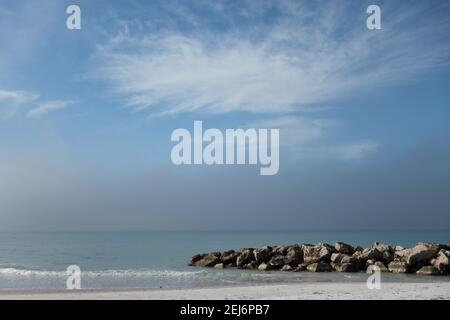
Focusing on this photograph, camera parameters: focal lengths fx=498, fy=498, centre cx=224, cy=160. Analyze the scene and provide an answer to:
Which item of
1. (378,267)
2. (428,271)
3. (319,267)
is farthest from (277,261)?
(428,271)

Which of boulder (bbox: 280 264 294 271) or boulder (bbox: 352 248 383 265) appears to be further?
boulder (bbox: 280 264 294 271)

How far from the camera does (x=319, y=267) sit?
107 feet

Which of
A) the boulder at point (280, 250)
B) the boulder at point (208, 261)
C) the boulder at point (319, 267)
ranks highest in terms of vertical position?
the boulder at point (280, 250)

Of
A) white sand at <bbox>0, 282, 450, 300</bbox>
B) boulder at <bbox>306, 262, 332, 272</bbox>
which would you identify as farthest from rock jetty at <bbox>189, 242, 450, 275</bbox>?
white sand at <bbox>0, 282, 450, 300</bbox>

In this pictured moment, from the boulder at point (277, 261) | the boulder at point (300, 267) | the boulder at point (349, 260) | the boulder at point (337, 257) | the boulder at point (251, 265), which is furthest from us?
the boulder at point (251, 265)

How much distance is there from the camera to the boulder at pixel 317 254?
112ft

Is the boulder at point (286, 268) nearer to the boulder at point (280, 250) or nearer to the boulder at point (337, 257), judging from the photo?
the boulder at point (337, 257)

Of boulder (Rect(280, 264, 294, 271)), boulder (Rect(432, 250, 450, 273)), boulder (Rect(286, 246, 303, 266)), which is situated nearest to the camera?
boulder (Rect(432, 250, 450, 273))

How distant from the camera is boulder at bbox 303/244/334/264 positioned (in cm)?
3425

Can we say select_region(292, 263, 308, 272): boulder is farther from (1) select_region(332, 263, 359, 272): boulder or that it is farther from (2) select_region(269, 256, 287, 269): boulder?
(1) select_region(332, 263, 359, 272): boulder

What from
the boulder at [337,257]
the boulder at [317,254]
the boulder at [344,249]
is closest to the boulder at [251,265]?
the boulder at [317,254]
